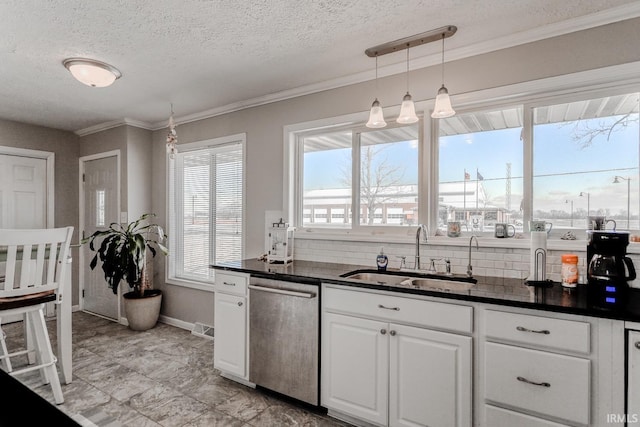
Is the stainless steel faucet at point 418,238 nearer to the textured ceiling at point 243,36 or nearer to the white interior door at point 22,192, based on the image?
the textured ceiling at point 243,36

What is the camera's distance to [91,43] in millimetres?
2361

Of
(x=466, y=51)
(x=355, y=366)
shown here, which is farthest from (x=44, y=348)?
(x=466, y=51)

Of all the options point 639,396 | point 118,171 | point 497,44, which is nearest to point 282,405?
point 639,396

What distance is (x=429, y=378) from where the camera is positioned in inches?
73.6

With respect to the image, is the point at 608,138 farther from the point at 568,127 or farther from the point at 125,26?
the point at 125,26

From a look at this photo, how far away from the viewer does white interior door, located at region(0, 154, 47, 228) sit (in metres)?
4.17

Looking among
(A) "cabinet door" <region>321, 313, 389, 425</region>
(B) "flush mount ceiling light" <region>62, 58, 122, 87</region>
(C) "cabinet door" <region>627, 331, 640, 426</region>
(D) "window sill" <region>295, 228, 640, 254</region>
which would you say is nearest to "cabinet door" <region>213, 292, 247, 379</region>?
(A) "cabinet door" <region>321, 313, 389, 425</region>

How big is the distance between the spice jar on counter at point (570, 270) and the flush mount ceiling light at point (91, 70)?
3.43m

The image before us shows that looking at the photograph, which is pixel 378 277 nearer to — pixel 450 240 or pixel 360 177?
pixel 450 240

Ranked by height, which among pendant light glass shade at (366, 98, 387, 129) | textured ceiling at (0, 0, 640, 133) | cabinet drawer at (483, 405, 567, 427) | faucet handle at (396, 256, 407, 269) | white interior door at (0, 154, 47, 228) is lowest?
cabinet drawer at (483, 405, 567, 427)

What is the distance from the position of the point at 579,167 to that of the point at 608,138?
0.72 feet

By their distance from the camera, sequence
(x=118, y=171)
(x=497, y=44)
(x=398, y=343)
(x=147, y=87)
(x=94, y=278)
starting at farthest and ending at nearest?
(x=94, y=278)
(x=118, y=171)
(x=147, y=87)
(x=497, y=44)
(x=398, y=343)

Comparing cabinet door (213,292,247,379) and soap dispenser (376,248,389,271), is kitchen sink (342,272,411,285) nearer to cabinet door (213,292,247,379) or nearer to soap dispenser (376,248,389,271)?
soap dispenser (376,248,389,271)

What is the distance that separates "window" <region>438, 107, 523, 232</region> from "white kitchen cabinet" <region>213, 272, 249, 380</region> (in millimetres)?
1620
